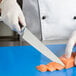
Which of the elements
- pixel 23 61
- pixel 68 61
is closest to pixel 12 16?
pixel 23 61

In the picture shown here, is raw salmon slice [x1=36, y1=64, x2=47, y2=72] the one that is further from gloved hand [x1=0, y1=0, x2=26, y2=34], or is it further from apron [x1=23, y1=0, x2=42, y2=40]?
apron [x1=23, y1=0, x2=42, y2=40]

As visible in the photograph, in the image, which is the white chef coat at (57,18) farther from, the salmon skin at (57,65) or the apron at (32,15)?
the salmon skin at (57,65)

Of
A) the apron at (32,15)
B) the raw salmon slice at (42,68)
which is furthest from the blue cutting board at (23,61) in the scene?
the apron at (32,15)

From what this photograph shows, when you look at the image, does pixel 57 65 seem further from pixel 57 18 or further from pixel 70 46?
pixel 57 18

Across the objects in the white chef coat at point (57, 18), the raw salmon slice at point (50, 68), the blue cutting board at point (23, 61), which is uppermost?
the white chef coat at point (57, 18)

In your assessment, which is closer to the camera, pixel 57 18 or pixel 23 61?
pixel 23 61

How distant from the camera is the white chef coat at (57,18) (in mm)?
1214

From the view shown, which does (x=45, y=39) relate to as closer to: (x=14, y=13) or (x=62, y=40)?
(x=62, y=40)

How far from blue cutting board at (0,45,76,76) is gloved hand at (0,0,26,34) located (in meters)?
0.16

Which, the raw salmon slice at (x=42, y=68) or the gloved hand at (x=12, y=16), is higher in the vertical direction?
the gloved hand at (x=12, y=16)

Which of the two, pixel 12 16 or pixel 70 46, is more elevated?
pixel 12 16

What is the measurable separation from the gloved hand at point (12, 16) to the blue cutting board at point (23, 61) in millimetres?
155

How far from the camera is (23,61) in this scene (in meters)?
1.06

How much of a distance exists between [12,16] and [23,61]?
213 millimetres
